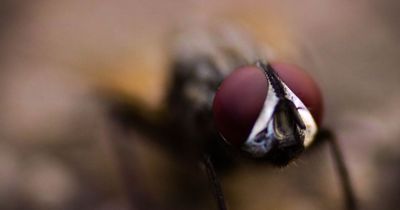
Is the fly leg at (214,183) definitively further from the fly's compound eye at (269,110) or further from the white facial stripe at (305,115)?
the white facial stripe at (305,115)

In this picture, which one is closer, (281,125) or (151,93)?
(281,125)

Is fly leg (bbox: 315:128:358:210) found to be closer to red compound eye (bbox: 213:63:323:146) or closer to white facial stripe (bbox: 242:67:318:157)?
red compound eye (bbox: 213:63:323:146)

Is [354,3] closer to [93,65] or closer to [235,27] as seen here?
[235,27]

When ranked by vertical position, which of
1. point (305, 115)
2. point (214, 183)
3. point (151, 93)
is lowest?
point (214, 183)

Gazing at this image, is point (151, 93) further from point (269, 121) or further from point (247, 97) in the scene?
point (269, 121)

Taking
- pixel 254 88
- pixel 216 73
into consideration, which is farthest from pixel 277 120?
pixel 216 73

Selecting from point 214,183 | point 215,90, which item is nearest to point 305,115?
point 214,183
